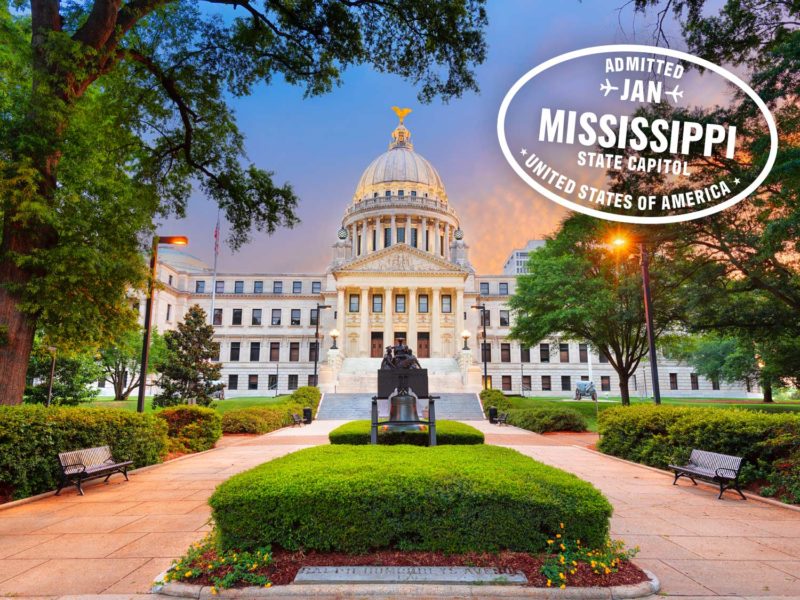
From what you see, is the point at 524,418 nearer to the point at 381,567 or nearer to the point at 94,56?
the point at 381,567

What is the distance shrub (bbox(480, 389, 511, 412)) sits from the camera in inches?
1146

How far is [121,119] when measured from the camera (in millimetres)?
11570

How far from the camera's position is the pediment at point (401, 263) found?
58844 mm

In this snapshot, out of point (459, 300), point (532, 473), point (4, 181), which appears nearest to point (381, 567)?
point (532, 473)

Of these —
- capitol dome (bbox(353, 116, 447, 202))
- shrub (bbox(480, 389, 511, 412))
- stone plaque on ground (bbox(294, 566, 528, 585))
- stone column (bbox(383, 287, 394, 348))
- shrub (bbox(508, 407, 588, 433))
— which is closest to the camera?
stone plaque on ground (bbox(294, 566, 528, 585))

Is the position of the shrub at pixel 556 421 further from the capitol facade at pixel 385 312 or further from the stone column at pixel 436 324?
the stone column at pixel 436 324

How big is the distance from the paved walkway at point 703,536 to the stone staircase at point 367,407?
19464mm

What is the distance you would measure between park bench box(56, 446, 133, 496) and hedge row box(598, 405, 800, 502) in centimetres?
1231

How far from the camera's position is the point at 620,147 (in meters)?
14.7

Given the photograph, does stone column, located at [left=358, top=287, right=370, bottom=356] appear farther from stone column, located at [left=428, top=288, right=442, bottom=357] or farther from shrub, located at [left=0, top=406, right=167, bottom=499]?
shrub, located at [left=0, top=406, right=167, bottom=499]

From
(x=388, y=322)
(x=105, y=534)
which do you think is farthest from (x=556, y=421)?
(x=388, y=322)

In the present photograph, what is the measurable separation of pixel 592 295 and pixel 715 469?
755 inches

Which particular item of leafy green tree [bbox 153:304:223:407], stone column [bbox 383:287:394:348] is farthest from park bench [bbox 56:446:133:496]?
stone column [bbox 383:287:394:348]

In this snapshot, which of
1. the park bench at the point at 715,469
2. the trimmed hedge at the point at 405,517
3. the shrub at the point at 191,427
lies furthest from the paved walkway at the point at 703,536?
the shrub at the point at 191,427
